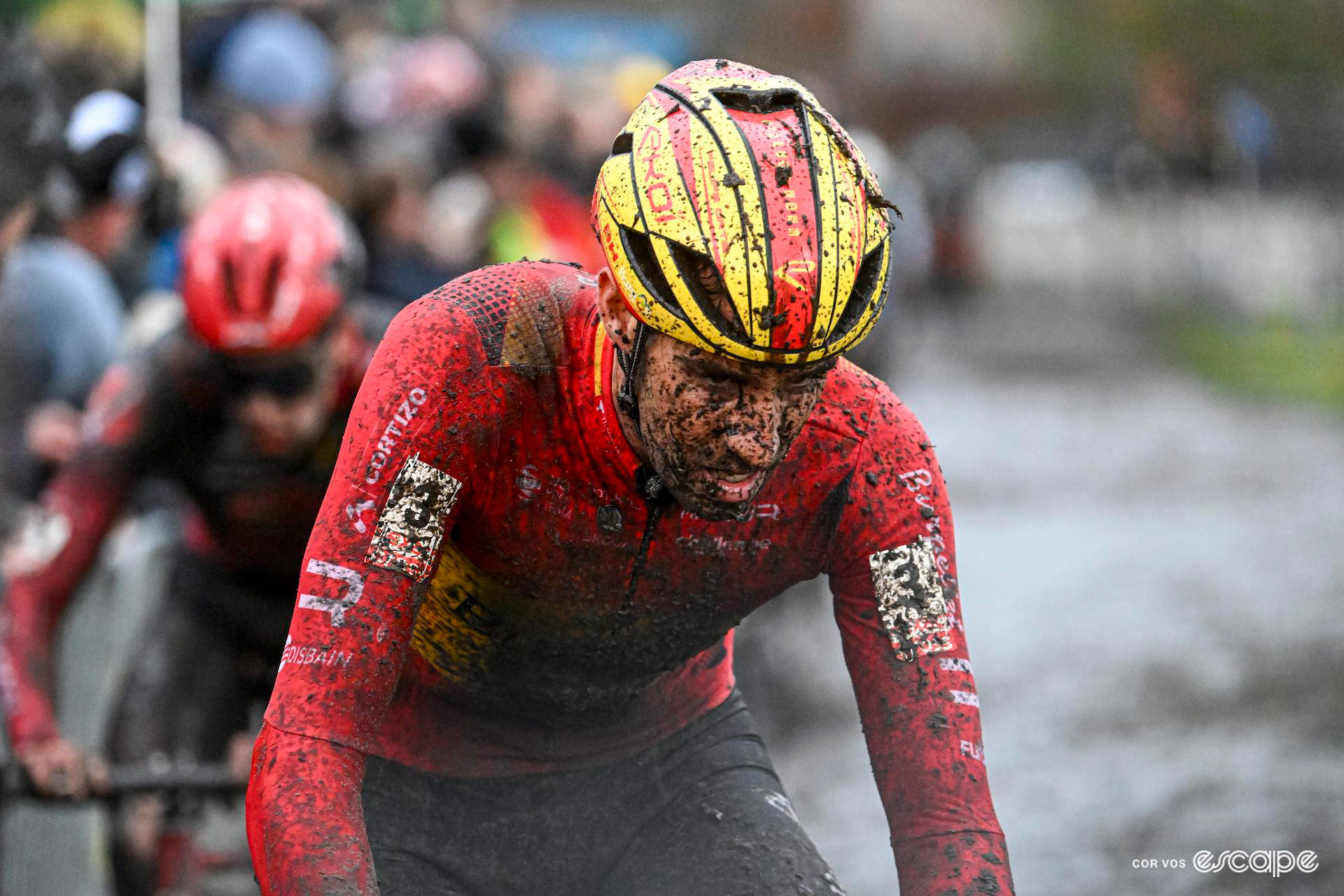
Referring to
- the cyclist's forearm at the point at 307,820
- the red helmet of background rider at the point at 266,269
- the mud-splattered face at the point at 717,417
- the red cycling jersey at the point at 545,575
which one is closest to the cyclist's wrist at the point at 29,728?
the red helmet of background rider at the point at 266,269

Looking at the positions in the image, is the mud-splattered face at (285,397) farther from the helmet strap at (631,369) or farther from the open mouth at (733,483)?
the open mouth at (733,483)

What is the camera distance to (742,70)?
3.00 metres

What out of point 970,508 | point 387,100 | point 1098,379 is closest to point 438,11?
point 387,100

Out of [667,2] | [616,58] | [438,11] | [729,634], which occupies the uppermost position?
[667,2]

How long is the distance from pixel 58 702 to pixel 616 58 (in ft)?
31.9

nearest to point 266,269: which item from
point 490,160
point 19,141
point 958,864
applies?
point 19,141

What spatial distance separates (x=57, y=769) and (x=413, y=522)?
2.52 meters

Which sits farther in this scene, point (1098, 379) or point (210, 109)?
point (1098, 379)

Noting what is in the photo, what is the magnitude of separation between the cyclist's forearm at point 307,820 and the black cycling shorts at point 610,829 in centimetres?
37

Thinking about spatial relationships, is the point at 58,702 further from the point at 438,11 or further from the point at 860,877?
the point at 438,11

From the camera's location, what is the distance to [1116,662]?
9.51m

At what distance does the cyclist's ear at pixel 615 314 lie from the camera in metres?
2.97

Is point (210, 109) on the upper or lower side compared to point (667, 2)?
lower

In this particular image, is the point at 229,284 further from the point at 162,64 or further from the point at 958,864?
the point at 162,64
